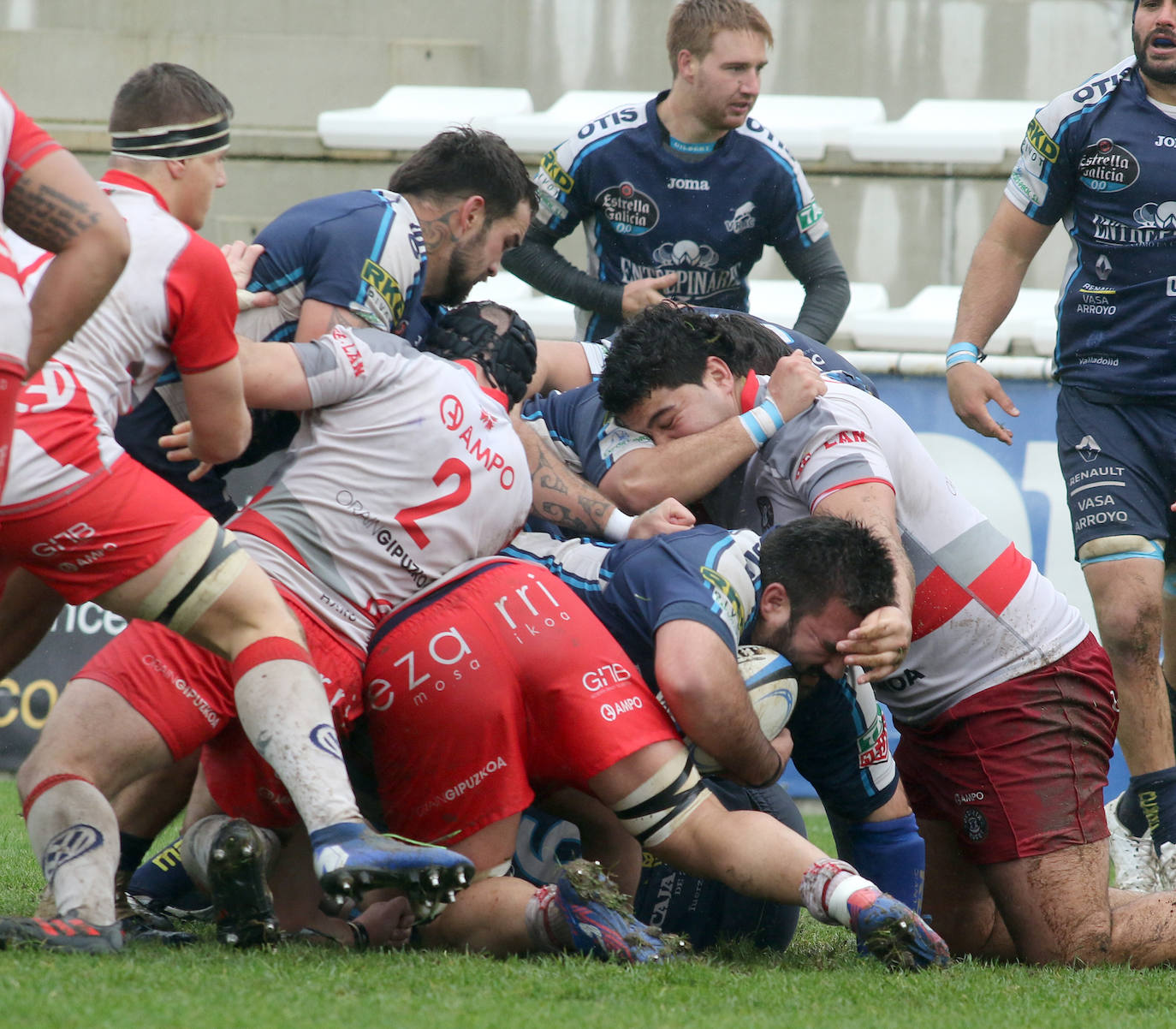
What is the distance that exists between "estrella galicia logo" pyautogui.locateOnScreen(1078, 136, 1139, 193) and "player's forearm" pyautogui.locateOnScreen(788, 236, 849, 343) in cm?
120

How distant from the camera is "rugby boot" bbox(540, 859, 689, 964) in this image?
3166 millimetres

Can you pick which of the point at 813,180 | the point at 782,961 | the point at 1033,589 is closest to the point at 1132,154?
the point at 1033,589

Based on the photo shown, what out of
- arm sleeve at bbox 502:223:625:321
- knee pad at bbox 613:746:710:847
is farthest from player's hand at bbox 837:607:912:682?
arm sleeve at bbox 502:223:625:321

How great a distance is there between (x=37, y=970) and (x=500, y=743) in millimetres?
1076

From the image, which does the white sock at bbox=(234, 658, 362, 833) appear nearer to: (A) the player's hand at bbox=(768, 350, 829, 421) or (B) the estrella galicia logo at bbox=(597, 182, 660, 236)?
(A) the player's hand at bbox=(768, 350, 829, 421)

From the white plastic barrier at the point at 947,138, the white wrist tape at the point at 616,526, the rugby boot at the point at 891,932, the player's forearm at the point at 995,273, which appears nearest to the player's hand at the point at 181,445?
the white wrist tape at the point at 616,526

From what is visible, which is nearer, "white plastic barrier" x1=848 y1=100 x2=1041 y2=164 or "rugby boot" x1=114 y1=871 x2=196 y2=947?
"rugby boot" x1=114 y1=871 x2=196 y2=947

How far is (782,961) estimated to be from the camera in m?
3.56

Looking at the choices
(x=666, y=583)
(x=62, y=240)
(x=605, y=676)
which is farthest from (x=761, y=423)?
(x=62, y=240)

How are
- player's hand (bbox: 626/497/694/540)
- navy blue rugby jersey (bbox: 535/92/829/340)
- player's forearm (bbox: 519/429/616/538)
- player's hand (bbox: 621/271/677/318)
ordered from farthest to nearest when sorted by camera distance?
navy blue rugby jersey (bbox: 535/92/829/340), player's hand (bbox: 621/271/677/318), player's forearm (bbox: 519/429/616/538), player's hand (bbox: 626/497/694/540)

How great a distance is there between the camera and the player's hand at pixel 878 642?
11.4 ft

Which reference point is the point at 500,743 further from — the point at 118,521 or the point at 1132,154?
the point at 1132,154

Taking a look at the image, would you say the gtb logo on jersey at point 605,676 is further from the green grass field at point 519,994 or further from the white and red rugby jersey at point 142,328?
the white and red rugby jersey at point 142,328

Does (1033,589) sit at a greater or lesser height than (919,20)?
lesser
